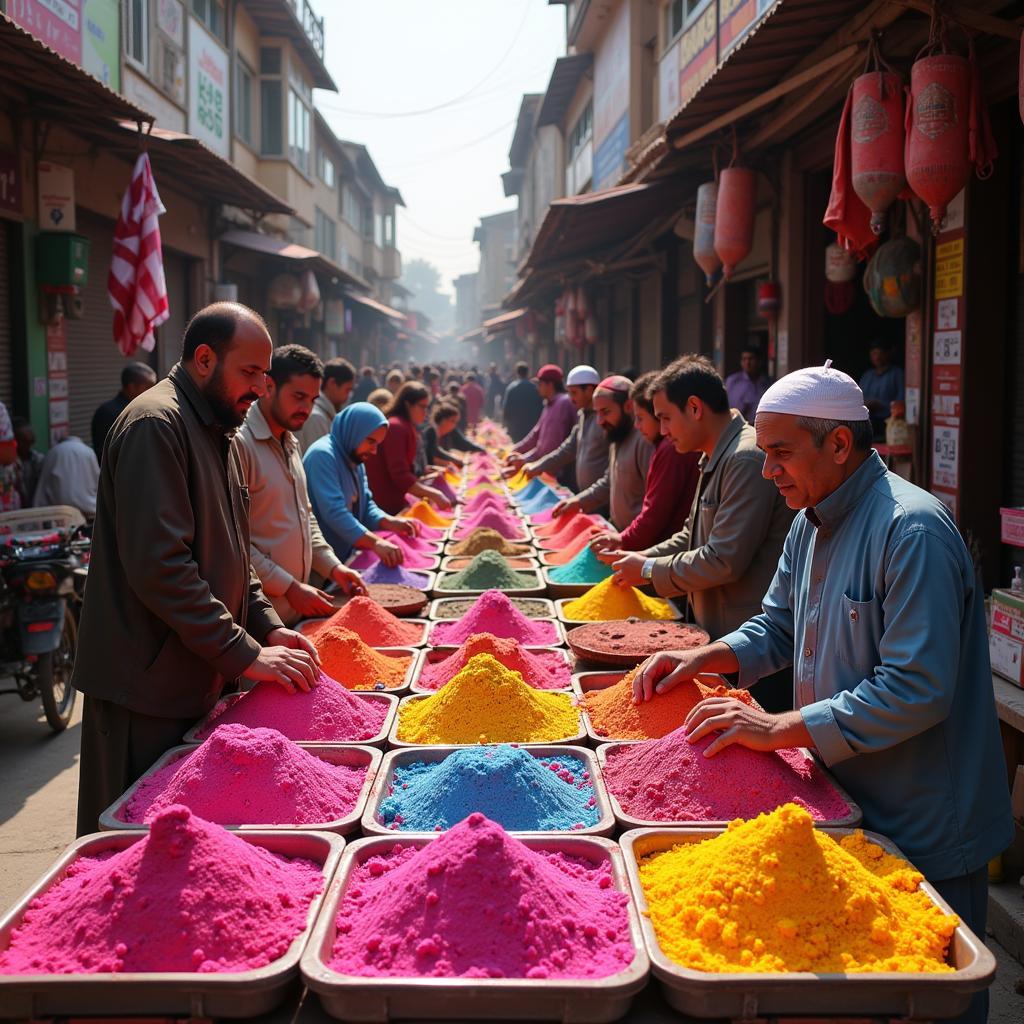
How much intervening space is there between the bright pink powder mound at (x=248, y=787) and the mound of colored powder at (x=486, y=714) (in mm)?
442

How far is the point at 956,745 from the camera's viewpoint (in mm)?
2139

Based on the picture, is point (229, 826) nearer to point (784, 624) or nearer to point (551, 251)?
point (784, 624)

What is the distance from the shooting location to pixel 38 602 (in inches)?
207

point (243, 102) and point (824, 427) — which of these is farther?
point (243, 102)

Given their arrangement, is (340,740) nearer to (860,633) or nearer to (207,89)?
(860,633)

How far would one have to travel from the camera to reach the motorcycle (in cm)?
525

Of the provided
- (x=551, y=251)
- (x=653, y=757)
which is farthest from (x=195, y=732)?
(x=551, y=251)

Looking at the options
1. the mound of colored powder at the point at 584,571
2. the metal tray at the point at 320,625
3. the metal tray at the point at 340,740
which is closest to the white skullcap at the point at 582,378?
the mound of colored powder at the point at 584,571

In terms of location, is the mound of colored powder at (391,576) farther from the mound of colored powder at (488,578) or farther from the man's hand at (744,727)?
the man's hand at (744,727)

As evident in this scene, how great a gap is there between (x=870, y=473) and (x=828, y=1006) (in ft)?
3.55

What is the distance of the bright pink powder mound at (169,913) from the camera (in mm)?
1679

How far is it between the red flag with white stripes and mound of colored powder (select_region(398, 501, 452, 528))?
2.50 meters

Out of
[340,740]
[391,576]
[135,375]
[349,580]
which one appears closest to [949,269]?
[391,576]

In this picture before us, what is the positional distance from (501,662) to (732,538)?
96 cm
